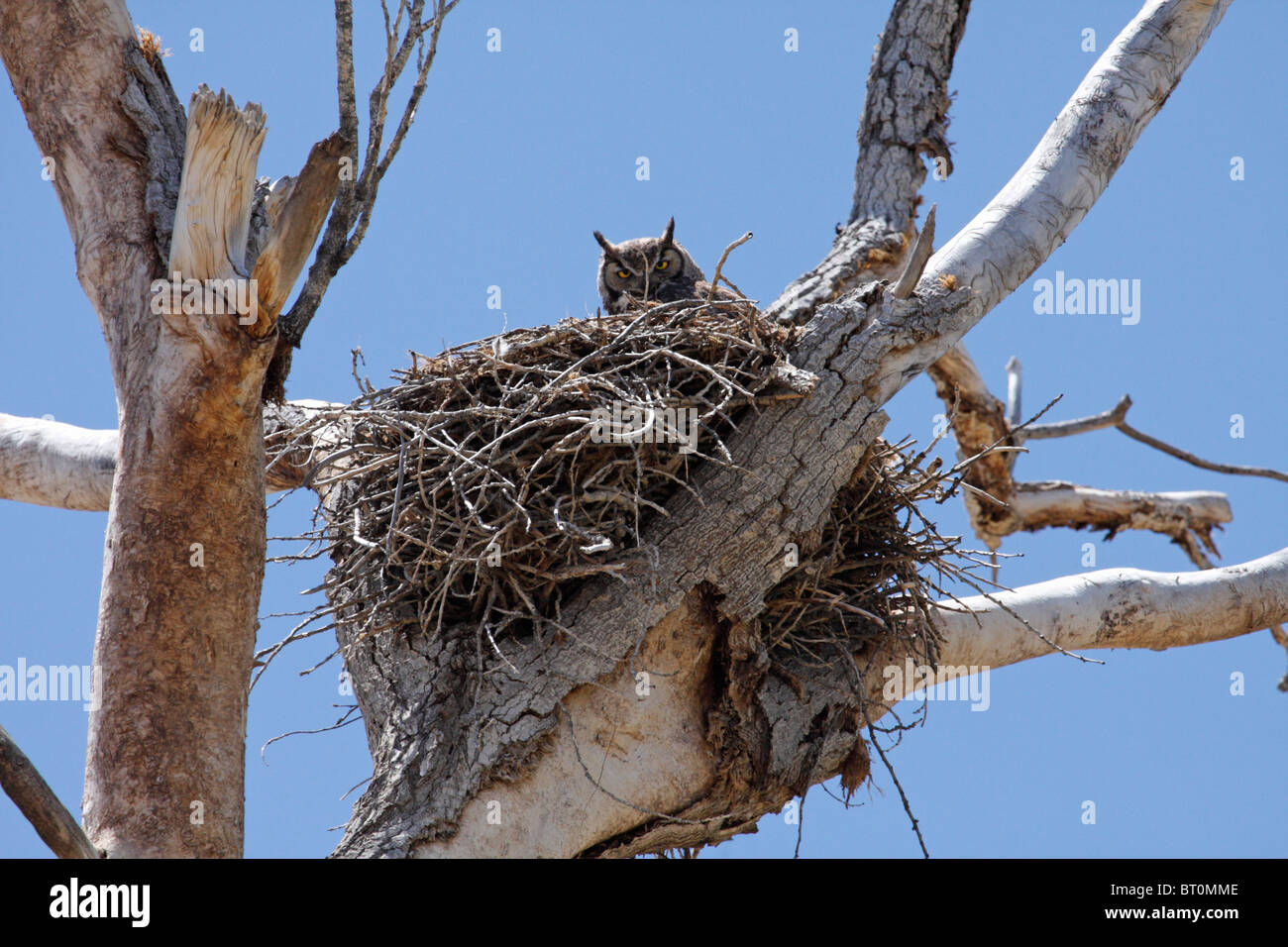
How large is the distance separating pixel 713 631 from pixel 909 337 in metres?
1.16

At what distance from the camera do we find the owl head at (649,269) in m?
6.51

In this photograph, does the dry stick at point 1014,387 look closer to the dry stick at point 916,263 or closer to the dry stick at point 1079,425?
the dry stick at point 1079,425

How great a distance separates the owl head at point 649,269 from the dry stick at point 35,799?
4.39 meters

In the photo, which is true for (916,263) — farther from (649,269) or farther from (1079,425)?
(1079,425)

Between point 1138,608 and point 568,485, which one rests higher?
point 568,485

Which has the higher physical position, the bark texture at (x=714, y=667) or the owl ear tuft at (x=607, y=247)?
the owl ear tuft at (x=607, y=247)

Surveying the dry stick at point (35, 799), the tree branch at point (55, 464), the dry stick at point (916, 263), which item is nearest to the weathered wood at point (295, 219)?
the dry stick at point (35, 799)

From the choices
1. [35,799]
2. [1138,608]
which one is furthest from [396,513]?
[1138,608]

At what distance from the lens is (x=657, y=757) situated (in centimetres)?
383

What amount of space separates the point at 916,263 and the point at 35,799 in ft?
9.53

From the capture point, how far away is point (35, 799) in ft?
8.06

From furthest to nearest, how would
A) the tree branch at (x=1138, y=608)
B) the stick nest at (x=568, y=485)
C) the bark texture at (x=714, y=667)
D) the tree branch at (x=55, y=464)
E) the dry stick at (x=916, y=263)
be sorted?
the tree branch at (x=55, y=464)
the tree branch at (x=1138, y=608)
the dry stick at (x=916, y=263)
the stick nest at (x=568, y=485)
the bark texture at (x=714, y=667)

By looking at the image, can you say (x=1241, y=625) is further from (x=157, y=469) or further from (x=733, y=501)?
(x=157, y=469)
